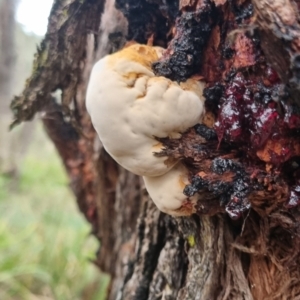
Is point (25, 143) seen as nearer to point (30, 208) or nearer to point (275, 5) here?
point (30, 208)

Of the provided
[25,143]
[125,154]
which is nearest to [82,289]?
[125,154]

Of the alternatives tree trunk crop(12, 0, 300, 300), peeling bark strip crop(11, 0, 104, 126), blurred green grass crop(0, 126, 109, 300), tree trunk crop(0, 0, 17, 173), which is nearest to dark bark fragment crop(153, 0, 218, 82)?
tree trunk crop(12, 0, 300, 300)

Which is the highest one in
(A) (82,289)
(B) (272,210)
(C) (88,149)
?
(B) (272,210)

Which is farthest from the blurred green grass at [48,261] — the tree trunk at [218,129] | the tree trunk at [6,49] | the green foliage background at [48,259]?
the tree trunk at [6,49]

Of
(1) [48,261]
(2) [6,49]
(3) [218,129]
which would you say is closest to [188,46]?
(3) [218,129]

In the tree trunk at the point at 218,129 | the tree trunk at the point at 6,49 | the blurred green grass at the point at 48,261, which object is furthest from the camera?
the tree trunk at the point at 6,49

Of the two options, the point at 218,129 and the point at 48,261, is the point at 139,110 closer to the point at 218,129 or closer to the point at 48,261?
the point at 218,129

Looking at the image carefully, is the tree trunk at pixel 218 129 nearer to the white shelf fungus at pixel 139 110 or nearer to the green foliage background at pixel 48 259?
the white shelf fungus at pixel 139 110
